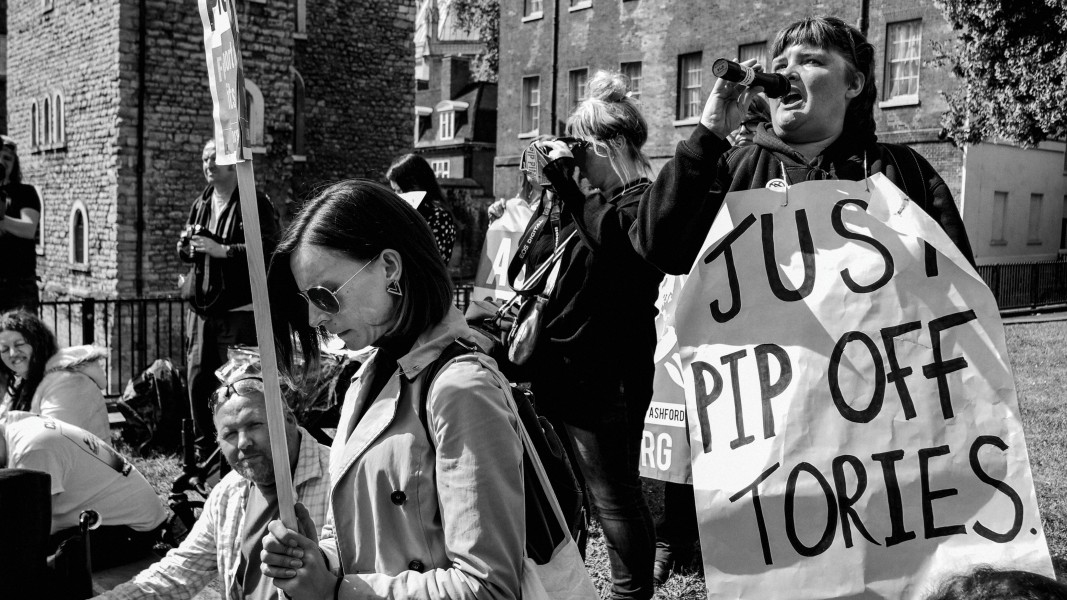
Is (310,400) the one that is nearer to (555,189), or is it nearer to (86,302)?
(555,189)

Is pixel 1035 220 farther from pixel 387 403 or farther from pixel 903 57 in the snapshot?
pixel 387 403

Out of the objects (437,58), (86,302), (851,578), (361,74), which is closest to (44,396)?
(86,302)

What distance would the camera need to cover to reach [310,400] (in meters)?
4.34

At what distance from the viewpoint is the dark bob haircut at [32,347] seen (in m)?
5.58

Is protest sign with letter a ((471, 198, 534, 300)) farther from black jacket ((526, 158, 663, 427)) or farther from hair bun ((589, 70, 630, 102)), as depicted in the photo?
black jacket ((526, 158, 663, 427))

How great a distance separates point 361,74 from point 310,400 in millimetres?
24309

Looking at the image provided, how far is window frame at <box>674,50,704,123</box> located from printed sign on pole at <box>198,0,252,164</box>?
25683 mm

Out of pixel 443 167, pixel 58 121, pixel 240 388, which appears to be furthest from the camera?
pixel 443 167

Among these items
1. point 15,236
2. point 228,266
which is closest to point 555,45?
point 15,236

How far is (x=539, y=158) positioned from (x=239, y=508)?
1.53m

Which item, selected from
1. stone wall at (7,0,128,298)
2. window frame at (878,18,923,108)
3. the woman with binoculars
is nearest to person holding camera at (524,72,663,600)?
the woman with binoculars

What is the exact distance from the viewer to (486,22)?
1668 inches

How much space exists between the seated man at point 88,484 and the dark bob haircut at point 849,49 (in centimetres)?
330

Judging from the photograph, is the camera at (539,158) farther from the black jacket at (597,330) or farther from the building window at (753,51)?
the building window at (753,51)
